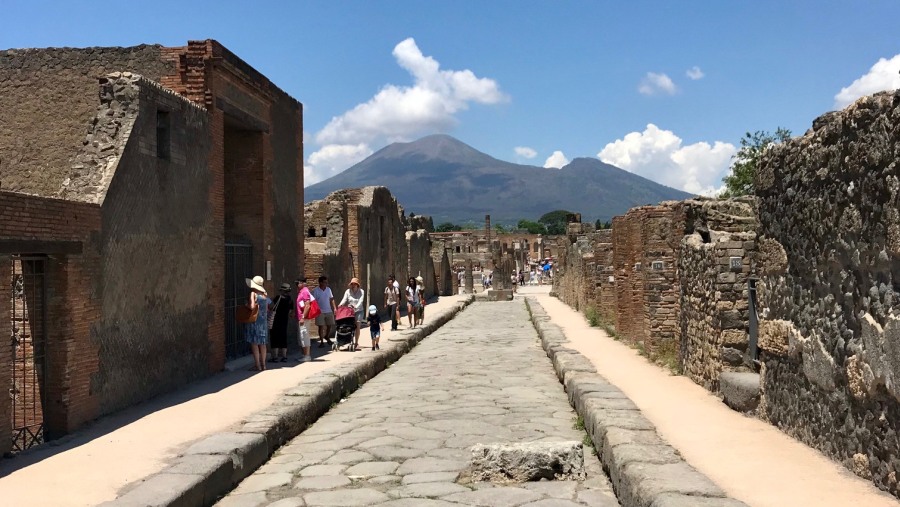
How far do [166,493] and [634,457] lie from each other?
302 centimetres

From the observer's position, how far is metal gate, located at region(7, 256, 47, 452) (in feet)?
23.5

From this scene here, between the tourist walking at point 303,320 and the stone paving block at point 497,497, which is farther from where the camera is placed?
the tourist walking at point 303,320

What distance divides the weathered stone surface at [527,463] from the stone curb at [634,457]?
29 centimetres

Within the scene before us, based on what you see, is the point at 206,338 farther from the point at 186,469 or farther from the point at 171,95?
the point at 186,469

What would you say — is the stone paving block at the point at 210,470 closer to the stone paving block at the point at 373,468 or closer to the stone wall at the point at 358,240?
the stone paving block at the point at 373,468

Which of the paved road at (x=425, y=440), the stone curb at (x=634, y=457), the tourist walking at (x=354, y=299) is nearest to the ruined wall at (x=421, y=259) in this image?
the tourist walking at (x=354, y=299)

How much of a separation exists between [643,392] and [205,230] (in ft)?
20.7

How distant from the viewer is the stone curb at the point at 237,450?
4953 mm

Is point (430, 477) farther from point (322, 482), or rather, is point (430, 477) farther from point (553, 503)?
point (553, 503)

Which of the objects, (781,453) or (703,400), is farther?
(703,400)

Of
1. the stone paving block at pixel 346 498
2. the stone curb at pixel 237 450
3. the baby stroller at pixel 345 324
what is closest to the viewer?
the stone curb at pixel 237 450

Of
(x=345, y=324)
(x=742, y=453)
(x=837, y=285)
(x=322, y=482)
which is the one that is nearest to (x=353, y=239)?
(x=345, y=324)

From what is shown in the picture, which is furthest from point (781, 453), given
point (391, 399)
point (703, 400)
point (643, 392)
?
point (391, 399)

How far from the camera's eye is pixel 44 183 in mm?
11352
